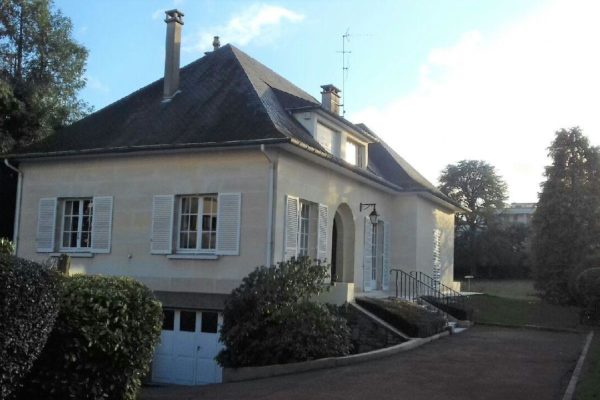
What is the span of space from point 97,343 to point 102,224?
8655 mm

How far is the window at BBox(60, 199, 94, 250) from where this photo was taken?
16391 mm

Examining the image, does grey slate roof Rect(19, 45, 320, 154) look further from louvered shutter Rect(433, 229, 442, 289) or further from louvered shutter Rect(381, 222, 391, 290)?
louvered shutter Rect(433, 229, 442, 289)

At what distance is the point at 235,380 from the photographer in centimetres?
1149

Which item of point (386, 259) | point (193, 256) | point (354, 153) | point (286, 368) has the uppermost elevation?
point (354, 153)

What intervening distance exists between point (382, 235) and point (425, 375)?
9.83 metres

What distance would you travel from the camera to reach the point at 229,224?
47.2 feet

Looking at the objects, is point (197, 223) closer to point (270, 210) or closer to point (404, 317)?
point (270, 210)

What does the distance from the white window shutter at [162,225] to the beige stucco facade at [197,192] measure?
160 mm

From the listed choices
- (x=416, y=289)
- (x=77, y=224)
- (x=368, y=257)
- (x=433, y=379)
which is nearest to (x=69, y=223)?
(x=77, y=224)

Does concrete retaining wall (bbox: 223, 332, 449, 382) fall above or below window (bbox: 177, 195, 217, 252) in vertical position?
below

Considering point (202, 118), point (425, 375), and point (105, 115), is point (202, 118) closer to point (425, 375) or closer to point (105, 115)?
point (105, 115)

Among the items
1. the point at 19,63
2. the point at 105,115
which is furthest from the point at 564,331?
the point at 19,63

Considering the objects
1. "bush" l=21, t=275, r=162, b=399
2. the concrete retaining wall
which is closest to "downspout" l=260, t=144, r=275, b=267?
the concrete retaining wall

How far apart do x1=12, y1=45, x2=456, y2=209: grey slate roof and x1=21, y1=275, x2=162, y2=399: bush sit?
19.9 feet
